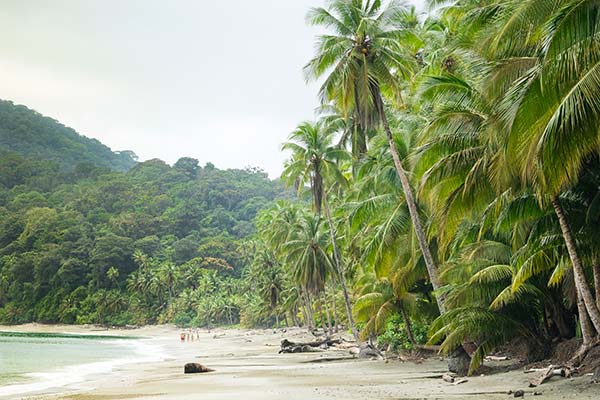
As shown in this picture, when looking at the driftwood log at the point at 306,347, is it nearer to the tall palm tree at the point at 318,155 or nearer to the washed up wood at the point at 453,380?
the tall palm tree at the point at 318,155

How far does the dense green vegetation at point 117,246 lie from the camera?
91312 mm

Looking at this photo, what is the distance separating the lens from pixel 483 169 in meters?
9.86

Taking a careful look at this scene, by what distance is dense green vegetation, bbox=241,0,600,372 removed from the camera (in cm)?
533

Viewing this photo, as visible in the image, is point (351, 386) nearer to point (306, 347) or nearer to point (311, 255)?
point (306, 347)

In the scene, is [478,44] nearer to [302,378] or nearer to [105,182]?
[302,378]

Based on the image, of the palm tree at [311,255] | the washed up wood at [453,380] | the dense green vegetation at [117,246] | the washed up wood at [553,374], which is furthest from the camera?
the dense green vegetation at [117,246]

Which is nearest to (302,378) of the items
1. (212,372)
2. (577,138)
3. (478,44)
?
(212,372)

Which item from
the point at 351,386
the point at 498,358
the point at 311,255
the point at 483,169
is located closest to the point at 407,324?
the point at 498,358

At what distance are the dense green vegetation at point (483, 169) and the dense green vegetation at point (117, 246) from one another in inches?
2768

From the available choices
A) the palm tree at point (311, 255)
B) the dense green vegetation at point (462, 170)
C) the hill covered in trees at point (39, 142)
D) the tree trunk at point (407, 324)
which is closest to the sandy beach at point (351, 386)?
the dense green vegetation at point (462, 170)

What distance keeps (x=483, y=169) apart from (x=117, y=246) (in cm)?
10171

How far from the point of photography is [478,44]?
9289 mm

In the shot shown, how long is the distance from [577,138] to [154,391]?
1111cm

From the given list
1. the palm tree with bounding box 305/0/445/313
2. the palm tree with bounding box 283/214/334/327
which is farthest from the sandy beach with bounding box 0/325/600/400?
the palm tree with bounding box 283/214/334/327
